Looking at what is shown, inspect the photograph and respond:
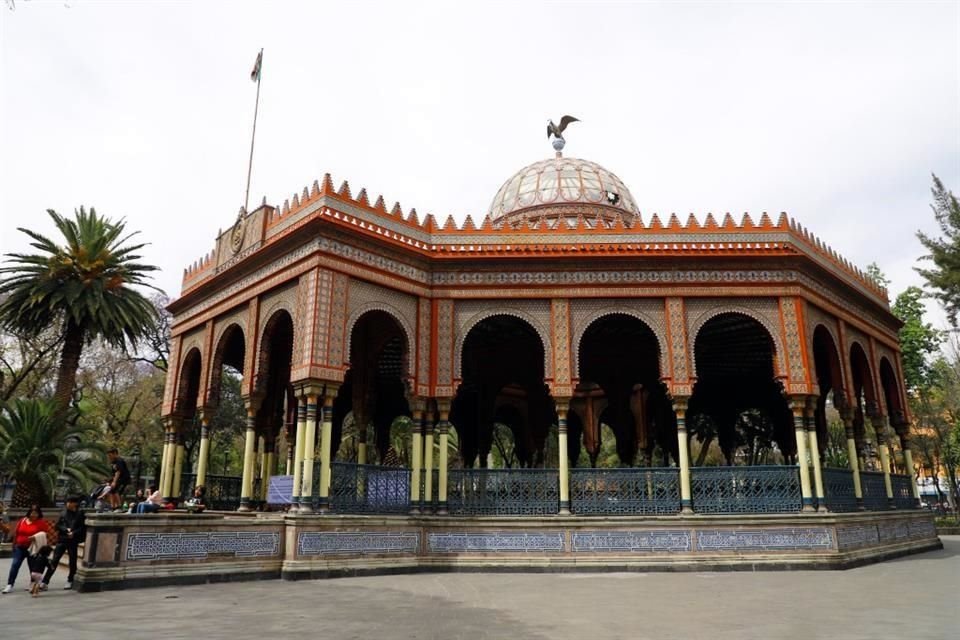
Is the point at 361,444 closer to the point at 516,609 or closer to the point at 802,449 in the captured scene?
the point at 516,609

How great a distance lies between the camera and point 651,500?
551 inches

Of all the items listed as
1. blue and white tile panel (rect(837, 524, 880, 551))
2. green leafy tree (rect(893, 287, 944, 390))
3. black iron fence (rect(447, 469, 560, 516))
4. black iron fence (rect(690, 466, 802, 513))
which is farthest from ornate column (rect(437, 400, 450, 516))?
→ green leafy tree (rect(893, 287, 944, 390))

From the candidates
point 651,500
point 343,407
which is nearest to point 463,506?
point 651,500

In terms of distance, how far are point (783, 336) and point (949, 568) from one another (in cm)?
532

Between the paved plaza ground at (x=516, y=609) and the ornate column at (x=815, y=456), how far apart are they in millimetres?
1928

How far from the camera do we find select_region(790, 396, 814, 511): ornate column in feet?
45.5

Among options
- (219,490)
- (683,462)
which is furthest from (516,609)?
(219,490)

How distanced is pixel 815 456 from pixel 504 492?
21.5 ft

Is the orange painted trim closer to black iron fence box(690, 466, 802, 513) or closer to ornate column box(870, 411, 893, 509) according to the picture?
black iron fence box(690, 466, 802, 513)

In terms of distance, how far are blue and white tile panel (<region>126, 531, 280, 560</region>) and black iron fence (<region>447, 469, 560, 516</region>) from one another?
388 centimetres

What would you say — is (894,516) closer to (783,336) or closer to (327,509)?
(783,336)

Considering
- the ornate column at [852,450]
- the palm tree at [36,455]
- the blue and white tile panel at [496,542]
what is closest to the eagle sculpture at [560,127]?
the ornate column at [852,450]

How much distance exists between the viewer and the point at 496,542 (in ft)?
45.2

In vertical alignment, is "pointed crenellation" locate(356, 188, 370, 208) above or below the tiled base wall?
above
